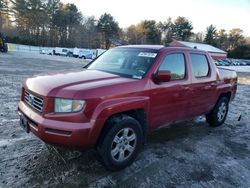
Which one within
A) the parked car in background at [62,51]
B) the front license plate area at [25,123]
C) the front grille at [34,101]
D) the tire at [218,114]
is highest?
the front grille at [34,101]

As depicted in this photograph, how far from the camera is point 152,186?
3.45 meters

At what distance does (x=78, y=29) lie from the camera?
76.2m

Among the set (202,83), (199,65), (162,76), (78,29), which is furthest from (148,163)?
(78,29)

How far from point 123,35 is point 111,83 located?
86.3 m

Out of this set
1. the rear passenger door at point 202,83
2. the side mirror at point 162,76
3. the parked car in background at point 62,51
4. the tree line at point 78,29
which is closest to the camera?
the side mirror at point 162,76

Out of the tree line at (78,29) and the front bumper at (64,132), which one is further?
the tree line at (78,29)

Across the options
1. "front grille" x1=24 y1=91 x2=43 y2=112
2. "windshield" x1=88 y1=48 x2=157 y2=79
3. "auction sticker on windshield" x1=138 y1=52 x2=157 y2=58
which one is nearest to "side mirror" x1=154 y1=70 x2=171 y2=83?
"windshield" x1=88 y1=48 x2=157 y2=79

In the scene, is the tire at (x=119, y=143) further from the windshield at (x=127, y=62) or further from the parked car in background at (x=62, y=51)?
the parked car in background at (x=62, y=51)

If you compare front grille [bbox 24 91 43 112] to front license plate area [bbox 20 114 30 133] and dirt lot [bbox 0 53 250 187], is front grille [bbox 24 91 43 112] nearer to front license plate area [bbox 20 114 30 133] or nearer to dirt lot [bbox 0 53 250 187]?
front license plate area [bbox 20 114 30 133]

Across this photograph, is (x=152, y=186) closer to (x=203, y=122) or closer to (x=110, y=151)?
(x=110, y=151)

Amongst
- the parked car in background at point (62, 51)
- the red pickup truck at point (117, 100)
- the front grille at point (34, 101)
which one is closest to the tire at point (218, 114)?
the red pickup truck at point (117, 100)

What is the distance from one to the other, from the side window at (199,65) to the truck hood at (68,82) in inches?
74.6

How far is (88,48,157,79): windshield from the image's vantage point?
4195 millimetres

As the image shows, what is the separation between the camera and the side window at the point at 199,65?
5152mm
